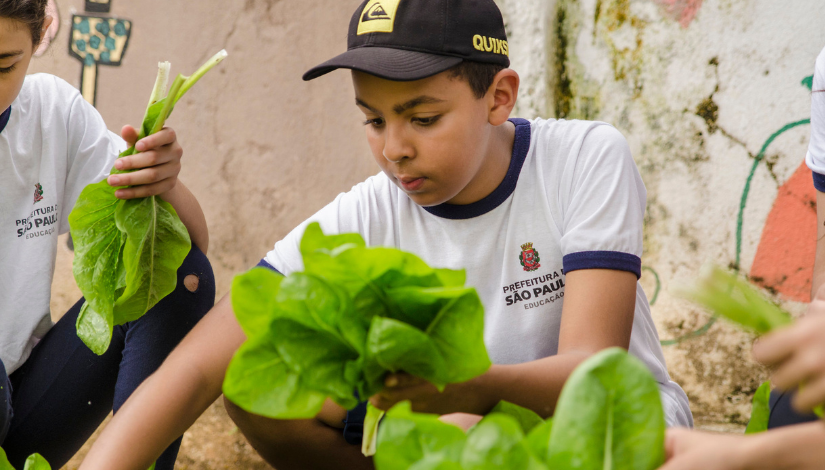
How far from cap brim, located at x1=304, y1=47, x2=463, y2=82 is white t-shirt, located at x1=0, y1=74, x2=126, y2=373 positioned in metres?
0.89

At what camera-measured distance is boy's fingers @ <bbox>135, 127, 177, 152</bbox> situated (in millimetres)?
1439

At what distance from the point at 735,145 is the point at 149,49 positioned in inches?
93.4

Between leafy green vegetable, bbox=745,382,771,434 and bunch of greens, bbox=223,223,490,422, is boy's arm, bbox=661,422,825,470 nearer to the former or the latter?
bunch of greens, bbox=223,223,490,422

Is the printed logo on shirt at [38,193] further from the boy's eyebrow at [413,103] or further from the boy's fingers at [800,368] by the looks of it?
the boy's fingers at [800,368]

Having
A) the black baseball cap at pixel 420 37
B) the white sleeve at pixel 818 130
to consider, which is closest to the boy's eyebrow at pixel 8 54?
the black baseball cap at pixel 420 37

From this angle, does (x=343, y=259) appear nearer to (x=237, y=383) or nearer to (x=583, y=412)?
(x=237, y=383)

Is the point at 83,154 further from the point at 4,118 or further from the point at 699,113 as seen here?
the point at 699,113

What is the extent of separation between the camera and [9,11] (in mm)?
1544

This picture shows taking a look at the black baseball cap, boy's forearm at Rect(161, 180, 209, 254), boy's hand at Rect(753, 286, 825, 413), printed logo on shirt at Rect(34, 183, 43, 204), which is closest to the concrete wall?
printed logo on shirt at Rect(34, 183, 43, 204)

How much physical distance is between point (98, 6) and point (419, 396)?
2573 millimetres

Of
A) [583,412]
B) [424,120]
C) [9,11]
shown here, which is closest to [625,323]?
[424,120]

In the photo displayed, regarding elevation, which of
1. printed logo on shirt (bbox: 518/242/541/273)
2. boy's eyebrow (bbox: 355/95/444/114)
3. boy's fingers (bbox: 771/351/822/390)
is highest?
boy's eyebrow (bbox: 355/95/444/114)

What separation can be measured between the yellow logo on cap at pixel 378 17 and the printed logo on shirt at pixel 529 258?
0.56 metres

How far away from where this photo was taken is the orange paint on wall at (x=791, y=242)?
8.16ft
